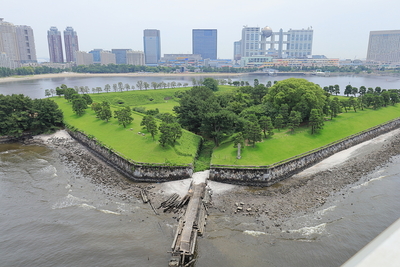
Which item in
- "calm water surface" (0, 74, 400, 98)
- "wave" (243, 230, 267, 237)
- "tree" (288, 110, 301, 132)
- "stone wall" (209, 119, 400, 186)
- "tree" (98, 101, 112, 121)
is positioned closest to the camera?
"wave" (243, 230, 267, 237)

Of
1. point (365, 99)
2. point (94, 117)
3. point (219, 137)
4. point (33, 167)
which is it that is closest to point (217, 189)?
point (219, 137)

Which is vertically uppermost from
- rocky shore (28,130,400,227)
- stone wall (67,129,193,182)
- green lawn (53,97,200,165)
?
green lawn (53,97,200,165)

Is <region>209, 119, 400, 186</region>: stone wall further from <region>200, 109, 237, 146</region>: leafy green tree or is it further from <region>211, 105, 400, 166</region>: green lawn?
<region>200, 109, 237, 146</region>: leafy green tree

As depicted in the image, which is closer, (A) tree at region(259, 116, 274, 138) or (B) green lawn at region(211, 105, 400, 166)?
(B) green lawn at region(211, 105, 400, 166)

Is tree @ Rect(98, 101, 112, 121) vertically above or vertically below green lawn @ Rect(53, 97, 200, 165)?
above

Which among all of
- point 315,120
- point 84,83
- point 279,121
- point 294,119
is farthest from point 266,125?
point 84,83

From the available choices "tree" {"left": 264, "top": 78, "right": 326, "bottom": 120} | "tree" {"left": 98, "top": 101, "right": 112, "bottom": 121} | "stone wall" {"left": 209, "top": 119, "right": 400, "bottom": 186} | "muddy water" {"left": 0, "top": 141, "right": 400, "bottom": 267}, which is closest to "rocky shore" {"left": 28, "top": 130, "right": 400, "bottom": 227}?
"stone wall" {"left": 209, "top": 119, "right": 400, "bottom": 186}

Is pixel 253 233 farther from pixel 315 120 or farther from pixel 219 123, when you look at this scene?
pixel 315 120

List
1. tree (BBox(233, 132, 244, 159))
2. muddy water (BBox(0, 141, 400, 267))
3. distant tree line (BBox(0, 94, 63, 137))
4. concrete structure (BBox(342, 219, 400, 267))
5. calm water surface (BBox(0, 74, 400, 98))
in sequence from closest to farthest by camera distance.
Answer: concrete structure (BBox(342, 219, 400, 267))
muddy water (BBox(0, 141, 400, 267))
tree (BBox(233, 132, 244, 159))
distant tree line (BBox(0, 94, 63, 137))
calm water surface (BBox(0, 74, 400, 98))
